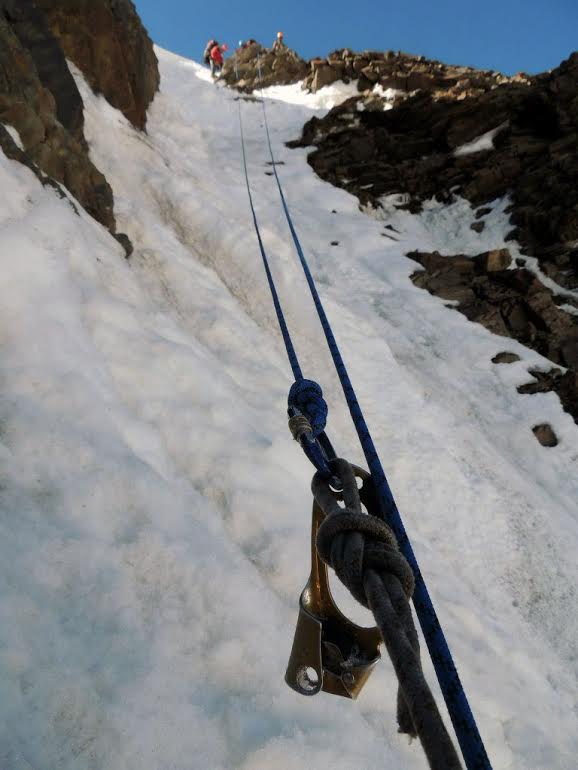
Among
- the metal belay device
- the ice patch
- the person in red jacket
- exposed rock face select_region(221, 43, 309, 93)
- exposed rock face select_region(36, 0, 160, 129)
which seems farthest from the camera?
the person in red jacket

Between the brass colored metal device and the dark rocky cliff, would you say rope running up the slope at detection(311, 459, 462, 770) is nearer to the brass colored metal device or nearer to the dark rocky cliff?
the brass colored metal device

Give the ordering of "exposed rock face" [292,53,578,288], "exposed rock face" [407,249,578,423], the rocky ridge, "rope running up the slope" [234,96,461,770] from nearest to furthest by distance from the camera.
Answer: "rope running up the slope" [234,96,461,770]
"exposed rock face" [407,249,578,423]
the rocky ridge
"exposed rock face" [292,53,578,288]

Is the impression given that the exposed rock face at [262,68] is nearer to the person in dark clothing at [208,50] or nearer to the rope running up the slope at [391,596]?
the person in dark clothing at [208,50]

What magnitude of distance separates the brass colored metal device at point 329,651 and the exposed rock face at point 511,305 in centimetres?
730

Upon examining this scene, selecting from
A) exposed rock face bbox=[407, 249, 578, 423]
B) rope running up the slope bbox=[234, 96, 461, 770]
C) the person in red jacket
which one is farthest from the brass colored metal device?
the person in red jacket

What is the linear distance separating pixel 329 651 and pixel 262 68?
3223cm

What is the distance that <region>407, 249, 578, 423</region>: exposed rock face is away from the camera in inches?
312

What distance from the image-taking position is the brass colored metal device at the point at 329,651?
102 centimetres

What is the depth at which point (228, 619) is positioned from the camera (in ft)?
6.77

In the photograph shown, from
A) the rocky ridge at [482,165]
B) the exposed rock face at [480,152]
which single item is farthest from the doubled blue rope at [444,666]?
the exposed rock face at [480,152]

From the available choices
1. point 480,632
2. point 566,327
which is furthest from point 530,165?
point 480,632

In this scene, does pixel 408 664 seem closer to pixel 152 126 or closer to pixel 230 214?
pixel 230 214

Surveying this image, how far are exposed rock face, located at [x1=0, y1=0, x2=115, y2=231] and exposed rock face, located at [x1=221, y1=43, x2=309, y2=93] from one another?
2136 centimetres

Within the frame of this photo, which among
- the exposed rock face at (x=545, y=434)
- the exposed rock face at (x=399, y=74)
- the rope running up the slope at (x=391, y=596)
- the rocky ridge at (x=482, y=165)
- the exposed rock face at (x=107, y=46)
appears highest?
the exposed rock face at (x=399, y=74)
